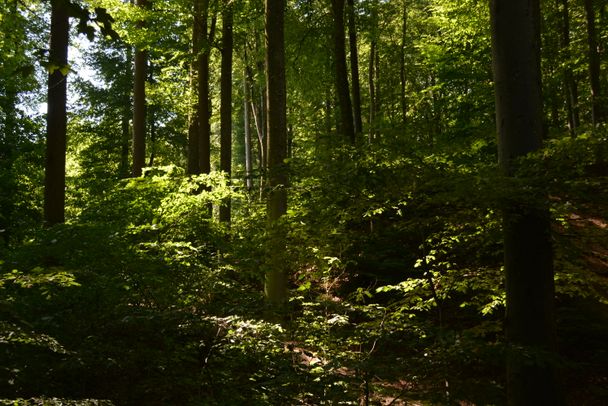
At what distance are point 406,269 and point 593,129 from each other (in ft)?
21.6

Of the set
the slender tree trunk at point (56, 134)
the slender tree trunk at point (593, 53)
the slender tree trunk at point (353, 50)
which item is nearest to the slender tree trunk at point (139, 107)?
the slender tree trunk at point (56, 134)

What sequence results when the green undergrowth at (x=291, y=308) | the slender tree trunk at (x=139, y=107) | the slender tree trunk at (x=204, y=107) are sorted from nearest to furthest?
the green undergrowth at (x=291, y=308)
the slender tree trunk at (x=204, y=107)
the slender tree trunk at (x=139, y=107)

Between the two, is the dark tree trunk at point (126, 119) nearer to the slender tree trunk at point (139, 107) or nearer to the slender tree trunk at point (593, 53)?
the slender tree trunk at point (139, 107)

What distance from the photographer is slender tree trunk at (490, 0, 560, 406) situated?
3.61 metres

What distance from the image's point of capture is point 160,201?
830 centimetres

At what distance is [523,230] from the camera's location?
3.67 metres

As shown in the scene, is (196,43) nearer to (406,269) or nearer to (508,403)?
(406,269)

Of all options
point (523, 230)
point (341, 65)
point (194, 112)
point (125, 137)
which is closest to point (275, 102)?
point (523, 230)

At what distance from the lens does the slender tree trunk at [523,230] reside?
142 inches

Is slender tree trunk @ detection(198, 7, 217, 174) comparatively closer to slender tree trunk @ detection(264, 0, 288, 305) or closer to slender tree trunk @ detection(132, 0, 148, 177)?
slender tree trunk @ detection(132, 0, 148, 177)

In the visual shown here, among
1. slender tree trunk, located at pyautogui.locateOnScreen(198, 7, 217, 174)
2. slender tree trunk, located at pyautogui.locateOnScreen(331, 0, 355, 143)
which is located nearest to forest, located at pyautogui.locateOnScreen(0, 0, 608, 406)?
slender tree trunk, located at pyautogui.locateOnScreen(198, 7, 217, 174)

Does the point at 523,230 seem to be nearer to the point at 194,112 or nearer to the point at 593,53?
the point at 194,112

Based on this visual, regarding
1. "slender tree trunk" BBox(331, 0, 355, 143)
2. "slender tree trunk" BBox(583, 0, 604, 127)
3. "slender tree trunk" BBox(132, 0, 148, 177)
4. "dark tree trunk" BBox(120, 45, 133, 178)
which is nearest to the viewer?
"slender tree trunk" BBox(331, 0, 355, 143)

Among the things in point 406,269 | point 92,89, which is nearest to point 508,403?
point 406,269
